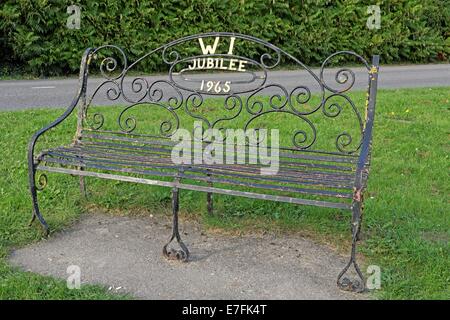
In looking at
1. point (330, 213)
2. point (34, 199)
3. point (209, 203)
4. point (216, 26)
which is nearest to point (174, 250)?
point (209, 203)

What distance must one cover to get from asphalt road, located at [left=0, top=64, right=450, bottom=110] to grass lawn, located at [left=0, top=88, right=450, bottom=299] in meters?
2.55

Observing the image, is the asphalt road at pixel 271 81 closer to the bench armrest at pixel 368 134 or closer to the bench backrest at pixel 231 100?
the bench backrest at pixel 231 100

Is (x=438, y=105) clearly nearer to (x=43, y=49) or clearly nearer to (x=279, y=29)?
(x=279, y=29)

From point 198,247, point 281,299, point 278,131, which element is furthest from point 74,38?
point 281,299

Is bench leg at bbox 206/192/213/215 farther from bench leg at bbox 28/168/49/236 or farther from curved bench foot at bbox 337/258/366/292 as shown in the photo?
curved bench foot at bbox 337/258/366/292

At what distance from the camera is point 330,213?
4.02 meters

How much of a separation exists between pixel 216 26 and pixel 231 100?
16.0 feet

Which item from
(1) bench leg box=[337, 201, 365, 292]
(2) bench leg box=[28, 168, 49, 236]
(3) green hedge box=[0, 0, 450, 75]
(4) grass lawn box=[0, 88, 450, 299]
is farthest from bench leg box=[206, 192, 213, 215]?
(3) green hedge box=[0, 0, 450, 75]

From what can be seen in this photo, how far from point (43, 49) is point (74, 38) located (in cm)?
61

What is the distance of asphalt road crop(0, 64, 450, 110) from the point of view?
8.03m

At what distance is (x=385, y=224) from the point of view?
3770 millimetres

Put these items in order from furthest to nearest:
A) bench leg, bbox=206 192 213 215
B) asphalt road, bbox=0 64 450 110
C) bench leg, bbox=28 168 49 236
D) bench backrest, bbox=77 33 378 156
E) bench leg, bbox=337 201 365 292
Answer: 1. asphalt road, bbox=0 64 450 110
2. bench leg, bbox=206 192 213 215
3. bench backrest, bbox=77 33 378 156
4. bench leg, bbox=28 168 49 236
5. bench leg, bbox=337 201 365 292

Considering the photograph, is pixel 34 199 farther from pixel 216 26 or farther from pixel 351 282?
pixel 216 26

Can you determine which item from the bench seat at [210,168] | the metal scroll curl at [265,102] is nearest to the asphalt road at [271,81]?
the metal scroll curl at [265,102]
